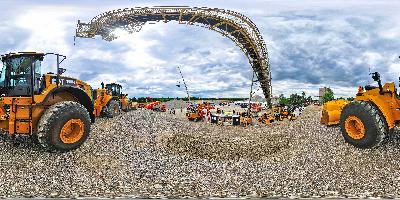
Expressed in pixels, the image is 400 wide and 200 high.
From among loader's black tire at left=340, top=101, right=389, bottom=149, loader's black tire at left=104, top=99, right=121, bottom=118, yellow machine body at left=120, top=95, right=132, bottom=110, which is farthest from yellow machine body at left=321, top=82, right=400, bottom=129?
yellow machine body at left=120, top=95, right=132, bottom=110

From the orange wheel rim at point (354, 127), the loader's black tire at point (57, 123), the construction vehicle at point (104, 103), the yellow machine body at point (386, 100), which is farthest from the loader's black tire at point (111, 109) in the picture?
the yellow machine body at point (386, 100)

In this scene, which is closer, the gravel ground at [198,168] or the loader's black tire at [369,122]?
the gravel ground at [198,168]

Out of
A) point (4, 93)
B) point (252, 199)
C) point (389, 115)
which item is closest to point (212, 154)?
point (252, 199)

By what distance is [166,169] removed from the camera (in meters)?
10.9

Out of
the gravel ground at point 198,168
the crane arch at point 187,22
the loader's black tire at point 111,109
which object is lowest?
the gravel ground at point 198,168

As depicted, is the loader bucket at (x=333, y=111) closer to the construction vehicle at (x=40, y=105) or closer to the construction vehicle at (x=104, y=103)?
the construction vehicle at (x=40, y=105)

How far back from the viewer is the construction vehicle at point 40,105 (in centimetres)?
1056

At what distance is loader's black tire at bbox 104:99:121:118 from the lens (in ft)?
62.9

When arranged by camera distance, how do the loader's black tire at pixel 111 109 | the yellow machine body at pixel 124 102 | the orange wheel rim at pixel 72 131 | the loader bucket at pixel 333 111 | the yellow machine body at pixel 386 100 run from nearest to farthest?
the yellow machine body at pixel 386 100
the orange wheel rim at pixel 72 131
the loader bucket at pixel 333 111
the loader's black tire at pixel 111 109
the yellow machine body at pixel 124 102

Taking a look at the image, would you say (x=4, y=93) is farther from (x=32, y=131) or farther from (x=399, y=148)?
(x=399, y=148)

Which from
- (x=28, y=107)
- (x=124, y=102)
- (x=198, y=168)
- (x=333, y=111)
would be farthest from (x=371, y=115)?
(x=124, y=102)

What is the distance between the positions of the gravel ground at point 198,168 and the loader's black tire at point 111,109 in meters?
5.63

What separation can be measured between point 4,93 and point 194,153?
19.1 ft

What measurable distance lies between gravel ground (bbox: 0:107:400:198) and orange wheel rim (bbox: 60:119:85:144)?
16.2 inches
